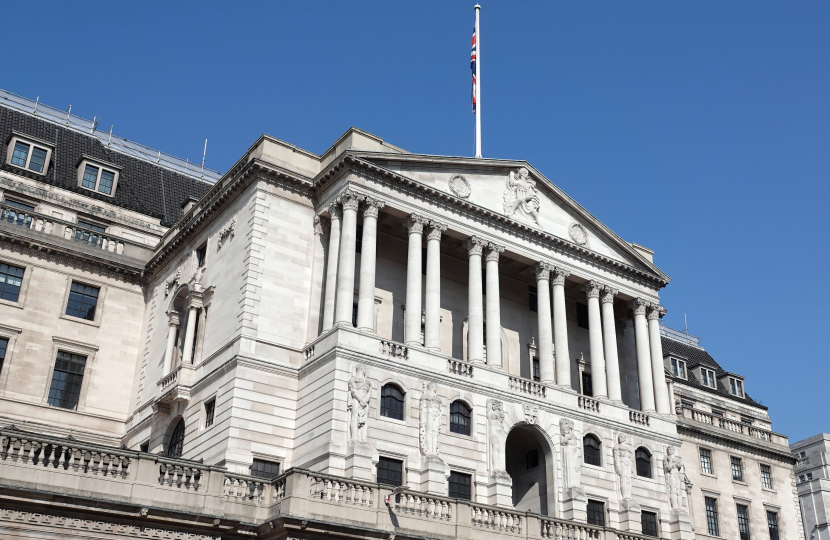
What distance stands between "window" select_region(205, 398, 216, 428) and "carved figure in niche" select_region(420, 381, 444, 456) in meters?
9.55

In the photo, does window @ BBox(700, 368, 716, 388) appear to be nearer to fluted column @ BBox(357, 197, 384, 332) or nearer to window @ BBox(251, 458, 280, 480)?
fluted column @ BBox(357, 197, 384, 332)

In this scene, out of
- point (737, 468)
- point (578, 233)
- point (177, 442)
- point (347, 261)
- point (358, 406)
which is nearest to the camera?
point (358, 406)

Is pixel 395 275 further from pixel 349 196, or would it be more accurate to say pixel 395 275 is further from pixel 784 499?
pixel 784 499

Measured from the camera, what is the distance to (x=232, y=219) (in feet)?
152

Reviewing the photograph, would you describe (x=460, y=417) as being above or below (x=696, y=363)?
below

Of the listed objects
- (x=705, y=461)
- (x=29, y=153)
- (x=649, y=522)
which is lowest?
(x=649, y=522)

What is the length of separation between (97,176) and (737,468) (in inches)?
1912

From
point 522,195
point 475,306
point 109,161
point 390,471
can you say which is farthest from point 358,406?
point 109,161

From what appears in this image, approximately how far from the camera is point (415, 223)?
45.5m

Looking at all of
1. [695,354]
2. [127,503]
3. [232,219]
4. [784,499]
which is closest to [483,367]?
[232,219]

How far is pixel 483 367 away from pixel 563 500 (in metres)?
7.46

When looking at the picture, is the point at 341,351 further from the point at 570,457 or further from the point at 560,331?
the point at 560,331

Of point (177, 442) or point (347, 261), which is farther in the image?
point (177, 442)

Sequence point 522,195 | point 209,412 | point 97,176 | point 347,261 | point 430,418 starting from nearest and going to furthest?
point 430,418
point 209,412
point 347,261
point 522,195
point 97,176
